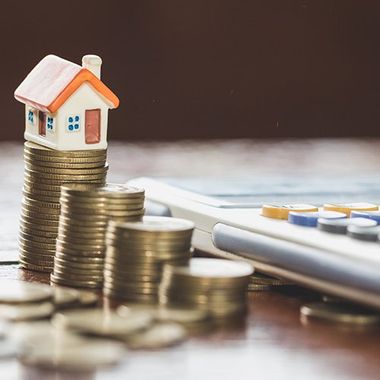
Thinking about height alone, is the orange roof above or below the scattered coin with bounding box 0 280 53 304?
above

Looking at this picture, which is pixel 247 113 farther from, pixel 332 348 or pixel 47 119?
pixel 332 348

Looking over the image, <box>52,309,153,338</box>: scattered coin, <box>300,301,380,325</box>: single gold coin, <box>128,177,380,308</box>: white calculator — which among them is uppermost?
<box>128,177,380,308</box>: white calculator

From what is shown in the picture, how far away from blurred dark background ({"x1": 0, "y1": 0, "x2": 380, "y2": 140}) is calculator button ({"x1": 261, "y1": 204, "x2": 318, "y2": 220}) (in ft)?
14.3

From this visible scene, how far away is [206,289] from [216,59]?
5.14 m

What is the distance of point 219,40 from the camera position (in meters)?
6.46

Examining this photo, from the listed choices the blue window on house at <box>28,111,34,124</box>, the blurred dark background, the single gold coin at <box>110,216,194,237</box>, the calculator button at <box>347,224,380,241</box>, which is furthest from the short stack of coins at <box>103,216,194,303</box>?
the blurred dark background

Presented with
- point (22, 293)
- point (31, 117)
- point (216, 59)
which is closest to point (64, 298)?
point (22, 293)

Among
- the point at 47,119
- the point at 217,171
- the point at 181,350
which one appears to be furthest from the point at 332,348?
the point at 217,171

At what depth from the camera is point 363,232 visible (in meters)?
1.59

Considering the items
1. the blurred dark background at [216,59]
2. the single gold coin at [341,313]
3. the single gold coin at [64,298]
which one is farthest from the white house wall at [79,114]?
the blurred dark background at [216,59]

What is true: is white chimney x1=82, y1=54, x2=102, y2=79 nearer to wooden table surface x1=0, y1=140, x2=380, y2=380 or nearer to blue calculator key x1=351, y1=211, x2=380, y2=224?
wooden table surface x1=0, y1=140, x2=380, y2=380

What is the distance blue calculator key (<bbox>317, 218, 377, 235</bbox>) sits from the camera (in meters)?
1.63

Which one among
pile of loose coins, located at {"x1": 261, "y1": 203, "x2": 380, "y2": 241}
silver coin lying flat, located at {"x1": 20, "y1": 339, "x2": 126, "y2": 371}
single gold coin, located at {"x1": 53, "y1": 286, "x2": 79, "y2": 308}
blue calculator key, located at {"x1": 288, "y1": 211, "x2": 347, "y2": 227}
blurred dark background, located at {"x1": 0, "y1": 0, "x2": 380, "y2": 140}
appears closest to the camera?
silver coin lying flat, located at {"x1": 20, "y1": 339, "x2": 126, "y2": 371}

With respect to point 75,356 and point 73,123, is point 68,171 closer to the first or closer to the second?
point 73,123
